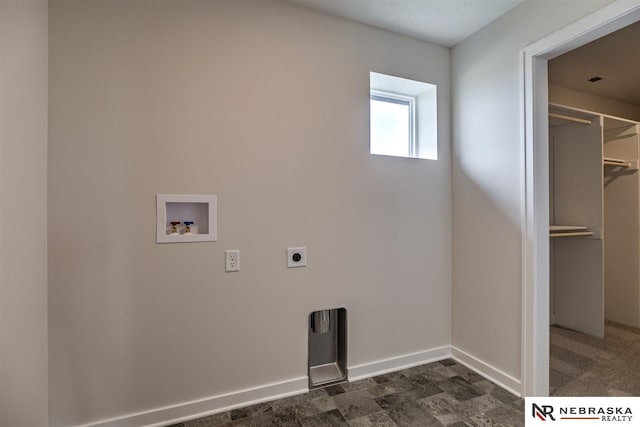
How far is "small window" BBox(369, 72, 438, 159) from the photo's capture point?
7.74ft

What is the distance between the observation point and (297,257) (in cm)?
191

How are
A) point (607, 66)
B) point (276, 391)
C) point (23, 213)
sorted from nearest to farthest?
point (23, 213) → point (276, 391) → point (607, 66)

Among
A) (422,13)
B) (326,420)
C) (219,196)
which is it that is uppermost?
(422,13)

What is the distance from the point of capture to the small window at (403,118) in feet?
7.74

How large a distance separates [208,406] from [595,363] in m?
2.75

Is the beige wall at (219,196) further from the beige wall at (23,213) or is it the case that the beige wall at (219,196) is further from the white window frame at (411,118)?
the white window frame at (411,118)

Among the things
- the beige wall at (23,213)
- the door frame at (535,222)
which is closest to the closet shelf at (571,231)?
the door frame at (535,222)

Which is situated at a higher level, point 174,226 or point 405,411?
point 174,226

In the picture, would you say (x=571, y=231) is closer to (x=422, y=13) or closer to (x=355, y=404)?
(x=422, y=13)

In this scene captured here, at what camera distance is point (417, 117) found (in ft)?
8.26

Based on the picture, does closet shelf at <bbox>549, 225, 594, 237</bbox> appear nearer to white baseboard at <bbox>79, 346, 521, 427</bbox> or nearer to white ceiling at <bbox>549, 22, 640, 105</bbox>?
white baseboard at <bbox>79, 346, 521, 427</bbox>

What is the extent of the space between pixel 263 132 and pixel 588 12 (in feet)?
5.87

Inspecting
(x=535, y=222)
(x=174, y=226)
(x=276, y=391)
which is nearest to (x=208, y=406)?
(x=276, y=391)

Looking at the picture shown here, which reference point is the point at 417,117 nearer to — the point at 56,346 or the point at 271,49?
the point at 271,49
